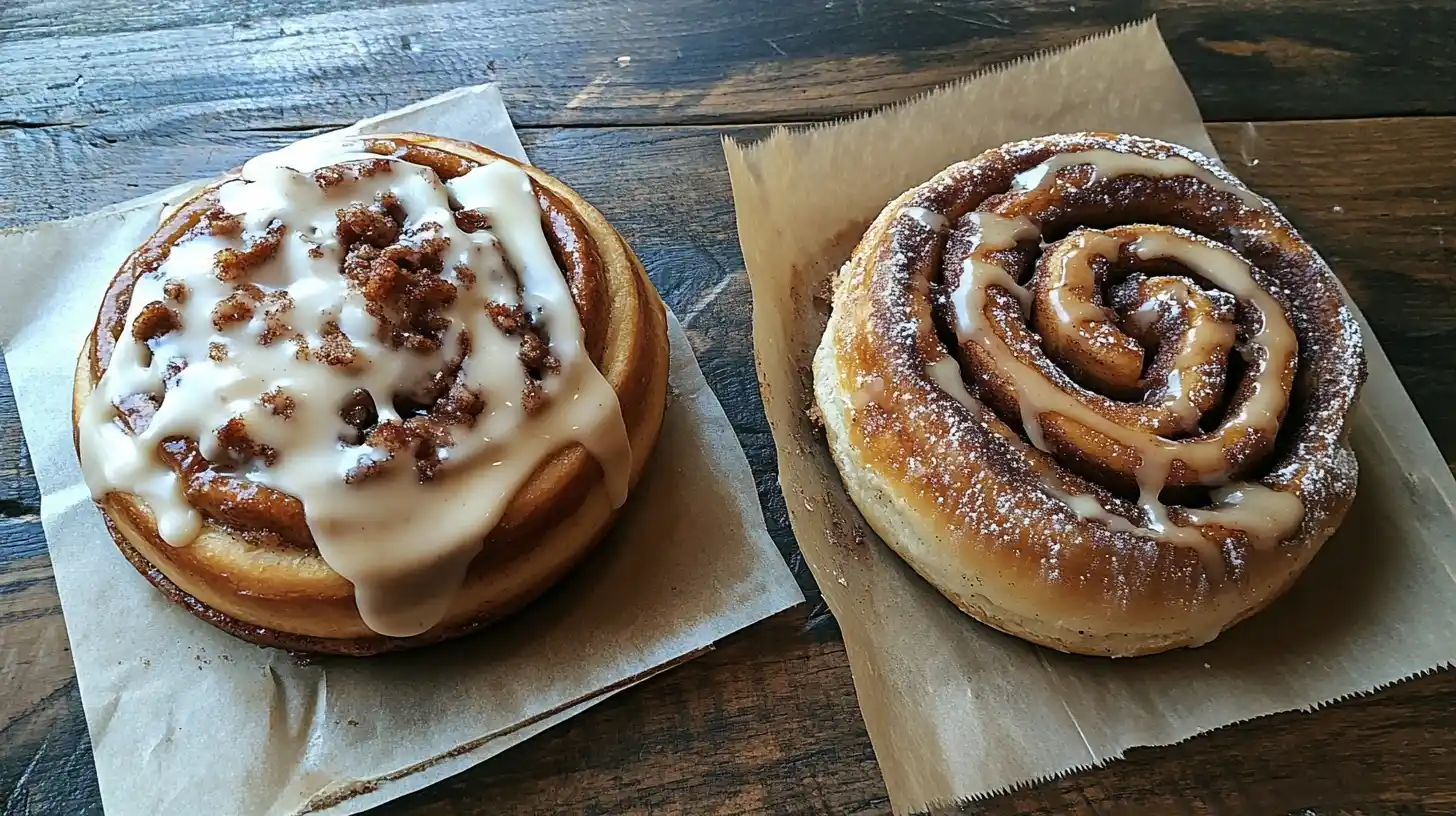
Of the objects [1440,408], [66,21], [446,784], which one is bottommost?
[1440,408]

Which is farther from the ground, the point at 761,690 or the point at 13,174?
the point at 13,174

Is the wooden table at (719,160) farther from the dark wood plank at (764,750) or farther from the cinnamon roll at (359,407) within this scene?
the cinnamon roll at (359,407)

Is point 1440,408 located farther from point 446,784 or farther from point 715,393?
point 446,784

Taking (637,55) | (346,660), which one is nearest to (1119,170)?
(637,55)

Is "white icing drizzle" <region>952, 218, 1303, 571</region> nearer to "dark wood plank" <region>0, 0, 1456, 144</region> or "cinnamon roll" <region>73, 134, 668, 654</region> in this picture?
"cinnamon roll" <region>73, 134, 668, 654</region>

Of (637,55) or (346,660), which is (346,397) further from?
(637,55)

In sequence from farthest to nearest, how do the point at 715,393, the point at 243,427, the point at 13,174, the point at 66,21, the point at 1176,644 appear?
the point at 66,21 < the point at 13,174 < the point at 715,393 < the point at 1176,644 < the point at 243,427

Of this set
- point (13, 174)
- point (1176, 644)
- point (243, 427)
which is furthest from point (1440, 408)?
point (13, 174)

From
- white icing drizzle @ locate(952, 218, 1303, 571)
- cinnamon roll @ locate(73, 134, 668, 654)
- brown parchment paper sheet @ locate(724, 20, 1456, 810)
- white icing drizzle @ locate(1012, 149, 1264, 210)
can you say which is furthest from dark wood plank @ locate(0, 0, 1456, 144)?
white icing drizzle @ locate(952, 218, 1303, 571)
